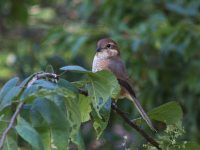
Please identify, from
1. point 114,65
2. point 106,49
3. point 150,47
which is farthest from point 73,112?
point 150,47

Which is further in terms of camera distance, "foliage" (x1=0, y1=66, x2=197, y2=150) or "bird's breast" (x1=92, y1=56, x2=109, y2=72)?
"bird's breast" (x1=92, y1=56, x2=109, y2=72)

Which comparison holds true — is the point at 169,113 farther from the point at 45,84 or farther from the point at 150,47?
the point at 150,47

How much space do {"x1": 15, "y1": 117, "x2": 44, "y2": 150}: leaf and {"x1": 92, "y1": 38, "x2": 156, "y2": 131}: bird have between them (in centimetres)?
183

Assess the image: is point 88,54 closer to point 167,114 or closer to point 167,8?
point 167,8

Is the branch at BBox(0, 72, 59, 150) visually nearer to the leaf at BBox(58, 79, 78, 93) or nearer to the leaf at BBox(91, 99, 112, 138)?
the leaf at BBox(58, 79, 78, 93)

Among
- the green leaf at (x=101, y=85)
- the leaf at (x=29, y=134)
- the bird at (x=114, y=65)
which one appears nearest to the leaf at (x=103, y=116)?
the green leaf at (x=101, y=85)

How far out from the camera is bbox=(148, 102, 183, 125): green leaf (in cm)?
259

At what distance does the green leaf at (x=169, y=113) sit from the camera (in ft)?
8.50

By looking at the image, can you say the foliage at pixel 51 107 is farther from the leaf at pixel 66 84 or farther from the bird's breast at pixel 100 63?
the bird's breast at pixel 100 63

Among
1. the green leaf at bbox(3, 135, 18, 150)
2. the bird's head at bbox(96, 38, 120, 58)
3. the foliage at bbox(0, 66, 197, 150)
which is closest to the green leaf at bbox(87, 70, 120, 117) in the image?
the foliage at bbox(0, 66, 197, 150)

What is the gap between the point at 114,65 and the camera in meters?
4.48

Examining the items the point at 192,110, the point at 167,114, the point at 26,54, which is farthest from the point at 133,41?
the point at 167,114

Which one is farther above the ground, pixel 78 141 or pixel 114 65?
pixel 78 141

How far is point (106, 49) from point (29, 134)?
3073 millimetres
